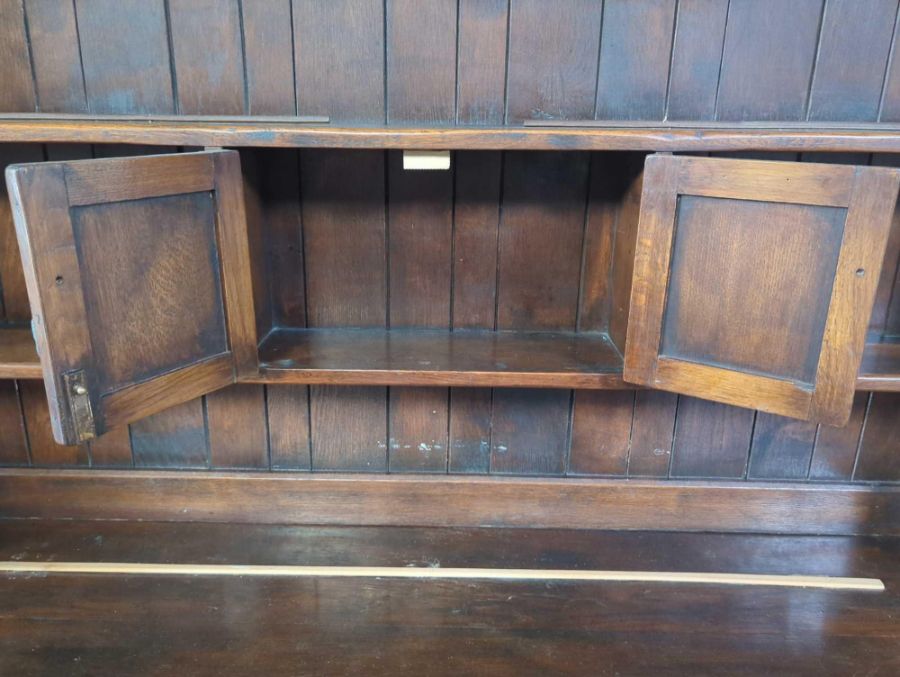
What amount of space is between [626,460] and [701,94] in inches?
26.0

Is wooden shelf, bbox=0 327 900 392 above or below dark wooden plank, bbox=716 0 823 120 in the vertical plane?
below

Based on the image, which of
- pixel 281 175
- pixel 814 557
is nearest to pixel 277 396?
pixel 281 175

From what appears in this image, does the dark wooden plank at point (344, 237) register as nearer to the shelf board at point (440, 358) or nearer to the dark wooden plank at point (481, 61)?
the shelf board at point (440, 358)

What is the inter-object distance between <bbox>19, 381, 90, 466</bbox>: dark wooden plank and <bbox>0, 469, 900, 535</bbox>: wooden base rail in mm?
24

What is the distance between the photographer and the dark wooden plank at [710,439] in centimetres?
133

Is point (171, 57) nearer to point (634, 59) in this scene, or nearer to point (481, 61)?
point (481, 61)

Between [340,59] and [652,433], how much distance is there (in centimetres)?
86

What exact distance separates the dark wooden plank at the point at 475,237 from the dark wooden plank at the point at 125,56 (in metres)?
0.50

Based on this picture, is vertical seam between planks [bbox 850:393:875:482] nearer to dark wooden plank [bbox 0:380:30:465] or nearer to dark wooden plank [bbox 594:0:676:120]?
dark wooden plank [bbox 594:0:676:120]

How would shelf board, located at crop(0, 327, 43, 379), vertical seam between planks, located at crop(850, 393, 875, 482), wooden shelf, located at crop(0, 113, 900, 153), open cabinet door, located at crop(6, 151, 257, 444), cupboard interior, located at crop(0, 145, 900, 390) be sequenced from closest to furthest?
open cabinet door, located at crop(6, 151, 257, 444) < wooden shelf, located at crop(0, 113, 900, 153) < shelf board, located at crop(0, 327, 43, 379) < cupboard interior, located at crop(0, 145, 900, 390) < vertical seam between planks, located at crop(850, 393, 875, 482)

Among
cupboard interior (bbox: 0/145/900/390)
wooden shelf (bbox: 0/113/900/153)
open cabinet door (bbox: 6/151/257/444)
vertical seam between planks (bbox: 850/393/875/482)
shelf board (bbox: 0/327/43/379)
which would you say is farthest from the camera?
vertical seam between planks (bbox: 850/393/875/482)

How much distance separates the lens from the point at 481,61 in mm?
1147

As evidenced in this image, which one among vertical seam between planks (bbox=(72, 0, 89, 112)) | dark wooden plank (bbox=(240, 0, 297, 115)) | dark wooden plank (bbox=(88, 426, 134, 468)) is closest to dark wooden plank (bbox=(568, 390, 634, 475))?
dark wooden plank (bbox=(240, 0, 297, 115))

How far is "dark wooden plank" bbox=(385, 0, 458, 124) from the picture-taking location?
113 cm
